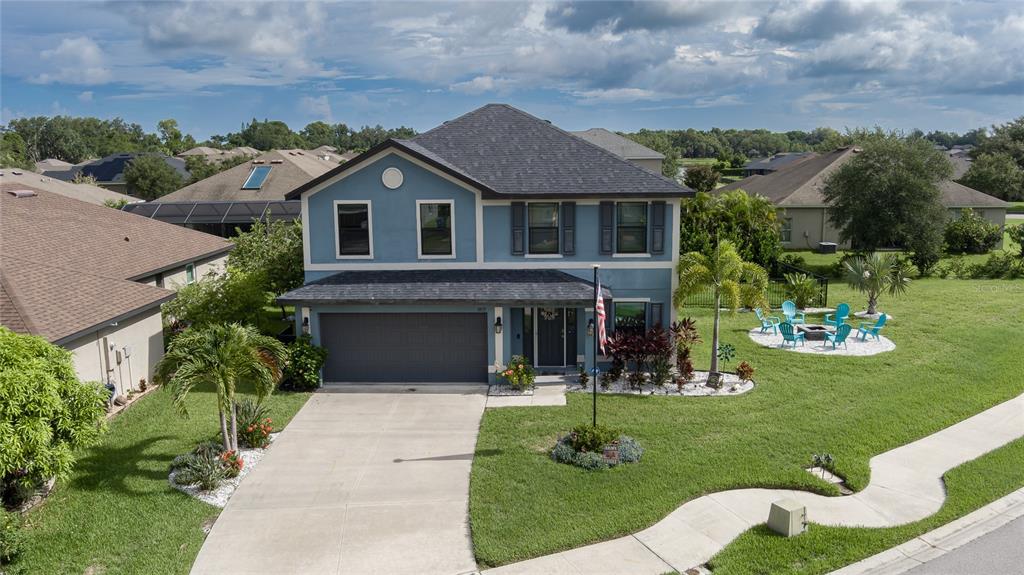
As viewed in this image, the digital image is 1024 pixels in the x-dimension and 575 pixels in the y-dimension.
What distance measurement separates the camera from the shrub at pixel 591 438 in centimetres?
1397

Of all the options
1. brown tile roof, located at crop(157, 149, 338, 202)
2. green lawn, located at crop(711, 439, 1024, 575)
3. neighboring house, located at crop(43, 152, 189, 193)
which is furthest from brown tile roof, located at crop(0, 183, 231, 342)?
neighboring house, located at crop(43, 152, 189, 193)

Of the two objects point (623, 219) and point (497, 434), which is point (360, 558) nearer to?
point (497, 434)

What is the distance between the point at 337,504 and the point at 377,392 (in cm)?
635

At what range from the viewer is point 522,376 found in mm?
18500

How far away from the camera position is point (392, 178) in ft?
63.4

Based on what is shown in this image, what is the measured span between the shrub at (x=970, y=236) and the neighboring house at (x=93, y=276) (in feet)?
132

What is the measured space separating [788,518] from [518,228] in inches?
434

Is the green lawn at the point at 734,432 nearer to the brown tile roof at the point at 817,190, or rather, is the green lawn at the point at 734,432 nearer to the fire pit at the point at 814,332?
the fire pit at the point at 814,332

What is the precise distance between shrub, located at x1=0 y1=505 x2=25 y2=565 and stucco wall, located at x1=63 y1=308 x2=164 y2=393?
5.86 metres

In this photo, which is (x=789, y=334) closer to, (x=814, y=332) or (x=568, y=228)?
(x=814, y=332)

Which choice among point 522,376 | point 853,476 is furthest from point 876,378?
point 522,376

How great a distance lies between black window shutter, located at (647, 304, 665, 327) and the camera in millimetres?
19927

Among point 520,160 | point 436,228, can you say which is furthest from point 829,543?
point 520,160

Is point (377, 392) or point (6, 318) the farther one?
point (377, 392)
